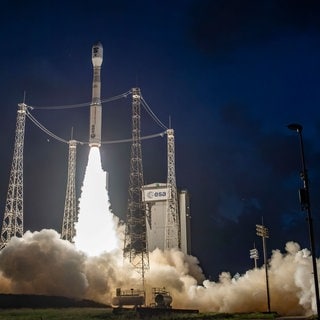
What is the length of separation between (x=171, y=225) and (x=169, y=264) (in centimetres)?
1472

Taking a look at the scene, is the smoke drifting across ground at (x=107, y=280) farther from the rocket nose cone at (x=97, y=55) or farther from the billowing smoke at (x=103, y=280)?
the rocket nose cone at (x=97, y=55)

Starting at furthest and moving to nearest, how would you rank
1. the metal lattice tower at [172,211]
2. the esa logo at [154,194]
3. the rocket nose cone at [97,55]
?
the esa logo at [154,194], the metal lattice tower at [172,211], the rocket nose cone at [97,55]

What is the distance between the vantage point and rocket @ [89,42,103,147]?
7308cm

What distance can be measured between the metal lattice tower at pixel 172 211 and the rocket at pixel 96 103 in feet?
73.1

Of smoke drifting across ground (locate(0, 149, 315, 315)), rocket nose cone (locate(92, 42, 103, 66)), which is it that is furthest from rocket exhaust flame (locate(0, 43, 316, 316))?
rocket nose cone (locate(92, 42, 103, 66))

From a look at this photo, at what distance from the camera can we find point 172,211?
3834 inches

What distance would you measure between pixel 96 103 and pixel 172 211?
3063 centimetres

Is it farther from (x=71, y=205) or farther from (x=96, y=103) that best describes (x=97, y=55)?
(x=71, y=205)

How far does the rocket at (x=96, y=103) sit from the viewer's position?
73.1 meters

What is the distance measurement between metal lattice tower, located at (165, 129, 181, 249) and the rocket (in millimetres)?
22293

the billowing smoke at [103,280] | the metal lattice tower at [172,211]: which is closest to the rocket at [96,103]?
the billowing smoke at [103,280]

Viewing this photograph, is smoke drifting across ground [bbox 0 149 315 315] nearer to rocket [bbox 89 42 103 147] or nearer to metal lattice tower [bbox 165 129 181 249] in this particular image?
rocket [bbox 89 42 103 147]

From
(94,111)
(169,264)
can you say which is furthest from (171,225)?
(94,111)

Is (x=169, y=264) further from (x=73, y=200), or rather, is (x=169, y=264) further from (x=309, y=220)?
(x=309, y=220)
